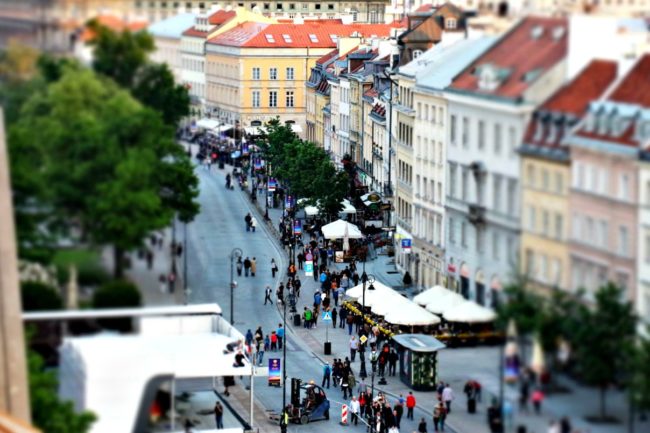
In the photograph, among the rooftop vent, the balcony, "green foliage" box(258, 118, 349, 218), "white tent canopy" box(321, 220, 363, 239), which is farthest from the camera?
"green foliage" box(258, 118, 349, 218)

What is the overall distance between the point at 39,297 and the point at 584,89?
3.27m

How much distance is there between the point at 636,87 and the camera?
32.6 ft

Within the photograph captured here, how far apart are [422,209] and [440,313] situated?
5.73 ft

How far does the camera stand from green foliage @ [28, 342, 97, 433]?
10406mm

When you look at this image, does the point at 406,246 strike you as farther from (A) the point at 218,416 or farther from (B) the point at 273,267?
(B) the point at 273,267

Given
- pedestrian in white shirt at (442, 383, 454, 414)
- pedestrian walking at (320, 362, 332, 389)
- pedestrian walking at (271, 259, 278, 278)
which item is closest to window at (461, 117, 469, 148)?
pedestrian in white shirt at (442, 383, 454, 414)

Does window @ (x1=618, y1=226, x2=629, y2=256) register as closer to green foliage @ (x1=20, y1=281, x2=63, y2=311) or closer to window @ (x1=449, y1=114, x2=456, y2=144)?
window @ (x1=449, y1=114, x2=456, y2=144)

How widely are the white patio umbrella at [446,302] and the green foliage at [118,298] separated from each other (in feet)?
6.24

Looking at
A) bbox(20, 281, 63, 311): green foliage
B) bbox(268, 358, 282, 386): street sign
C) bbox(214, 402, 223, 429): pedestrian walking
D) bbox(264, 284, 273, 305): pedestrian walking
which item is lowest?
bbox(264, 284, 273, 305): pedestrian walking

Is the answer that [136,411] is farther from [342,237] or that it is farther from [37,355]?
[342,237]

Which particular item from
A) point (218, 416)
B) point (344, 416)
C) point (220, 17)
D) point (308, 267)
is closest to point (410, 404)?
point (344, 416)

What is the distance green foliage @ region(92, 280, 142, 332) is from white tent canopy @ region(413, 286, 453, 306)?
6.74ft

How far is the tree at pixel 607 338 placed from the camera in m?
9.38

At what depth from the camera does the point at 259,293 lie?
2242 inches
